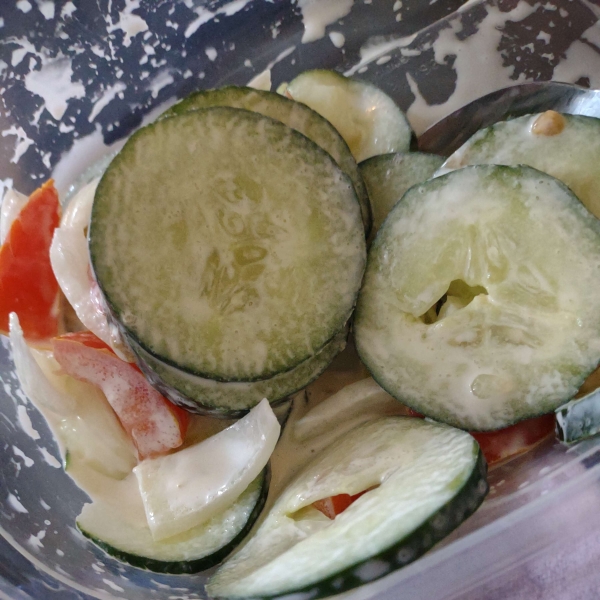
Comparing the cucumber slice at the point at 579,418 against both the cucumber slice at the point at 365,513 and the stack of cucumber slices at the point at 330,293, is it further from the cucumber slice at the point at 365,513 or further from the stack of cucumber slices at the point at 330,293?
the cucumber slice at the point at 365,513

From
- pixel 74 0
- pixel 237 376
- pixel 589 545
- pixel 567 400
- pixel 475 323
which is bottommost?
pixel 589 545

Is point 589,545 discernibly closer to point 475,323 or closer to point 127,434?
point 475,323

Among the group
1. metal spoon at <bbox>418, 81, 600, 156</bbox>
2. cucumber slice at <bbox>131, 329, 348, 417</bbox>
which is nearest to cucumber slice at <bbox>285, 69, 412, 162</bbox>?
metal spoon at <bbox>418, 81, 600, 156</bbox>

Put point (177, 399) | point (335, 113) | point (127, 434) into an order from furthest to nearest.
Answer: point (335, 113) < point (127, 434) < point (177, 399)

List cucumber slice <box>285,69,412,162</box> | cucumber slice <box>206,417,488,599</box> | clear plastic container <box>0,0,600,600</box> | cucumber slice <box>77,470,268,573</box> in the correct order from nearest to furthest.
Answer: cucumber slice <box>206,417,488,599</box>, cucumber slice <box>77,470,268,573</box>, clear plastic container <box>0,0,600,600</box>, cucumber slice <box>285,69,412,162</box>

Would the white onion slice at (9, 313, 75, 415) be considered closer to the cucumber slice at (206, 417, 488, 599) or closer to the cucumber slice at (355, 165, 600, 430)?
the cucumber slice at (206, 417, 488, 599)

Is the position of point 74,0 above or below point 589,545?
above

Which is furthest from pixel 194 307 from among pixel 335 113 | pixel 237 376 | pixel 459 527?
pixel 335 113
